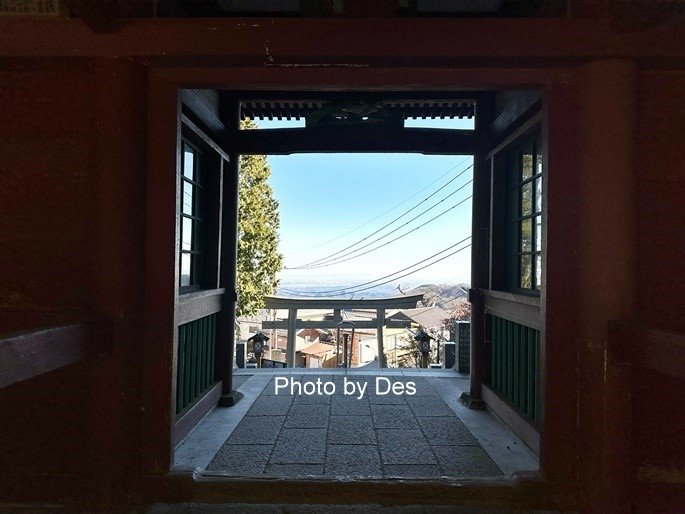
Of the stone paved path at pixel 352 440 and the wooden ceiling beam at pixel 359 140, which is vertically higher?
the wooden ceiling beam at pixel 359 140

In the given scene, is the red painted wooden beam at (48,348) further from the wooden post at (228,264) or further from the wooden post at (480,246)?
the wooden post at (480,246)

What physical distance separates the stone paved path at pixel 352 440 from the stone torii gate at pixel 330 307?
9422 millimetres

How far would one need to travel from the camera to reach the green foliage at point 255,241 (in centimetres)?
1647

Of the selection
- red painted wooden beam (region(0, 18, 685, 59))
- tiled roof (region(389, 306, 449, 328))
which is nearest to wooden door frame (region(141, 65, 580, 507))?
red painted wooden beam (region(0, 18, 685, 59))

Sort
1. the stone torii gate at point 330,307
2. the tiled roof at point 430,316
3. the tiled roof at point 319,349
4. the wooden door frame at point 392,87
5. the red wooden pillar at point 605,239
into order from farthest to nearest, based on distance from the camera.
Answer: the tiled roof at point 430,316, the tiled roof at point 319,349, the stone torii gate at point 330,307, the wooden door frame at point 392,87, the red wooden pillar at point 605,239

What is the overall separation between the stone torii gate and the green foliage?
1166mm

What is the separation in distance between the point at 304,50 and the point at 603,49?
1.84m

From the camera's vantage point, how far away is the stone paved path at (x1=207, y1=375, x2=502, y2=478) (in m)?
2.91

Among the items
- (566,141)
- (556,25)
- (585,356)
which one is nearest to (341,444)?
Answer: (585,356)

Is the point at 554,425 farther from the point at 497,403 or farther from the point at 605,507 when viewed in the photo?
the point at 497,403

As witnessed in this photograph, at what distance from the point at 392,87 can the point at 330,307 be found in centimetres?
1239

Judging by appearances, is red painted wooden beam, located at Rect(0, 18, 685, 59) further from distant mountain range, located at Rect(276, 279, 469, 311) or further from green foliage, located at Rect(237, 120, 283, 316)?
green foliage, located at Rect(237, 120, 283, 316)

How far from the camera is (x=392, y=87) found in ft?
8.53

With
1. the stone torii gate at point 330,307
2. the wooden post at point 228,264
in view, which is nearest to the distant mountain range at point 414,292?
the stone torii gate at point 330,307
